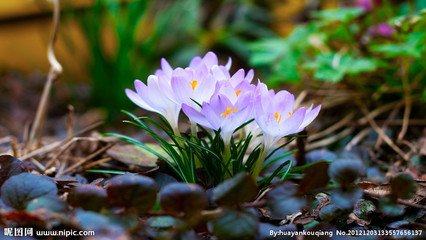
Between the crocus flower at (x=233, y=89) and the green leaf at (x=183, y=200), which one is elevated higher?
the crocus flower at (x=233, y=89)

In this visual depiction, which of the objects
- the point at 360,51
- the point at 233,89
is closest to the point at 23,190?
the point at 233,89

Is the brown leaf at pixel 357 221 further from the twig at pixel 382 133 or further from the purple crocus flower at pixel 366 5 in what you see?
the purple crocus flower at pixel 366 5

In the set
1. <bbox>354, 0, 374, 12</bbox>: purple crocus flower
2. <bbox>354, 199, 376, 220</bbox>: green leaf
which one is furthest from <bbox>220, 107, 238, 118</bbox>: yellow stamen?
<bbox>354, 0, 374, 12</bbox>: purple crocus flower

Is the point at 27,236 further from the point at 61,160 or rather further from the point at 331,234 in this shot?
the point at 61,160

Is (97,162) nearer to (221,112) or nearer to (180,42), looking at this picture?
(221,112)

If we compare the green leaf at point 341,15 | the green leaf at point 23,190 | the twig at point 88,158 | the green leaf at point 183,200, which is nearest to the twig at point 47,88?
the twig at point 88,158
